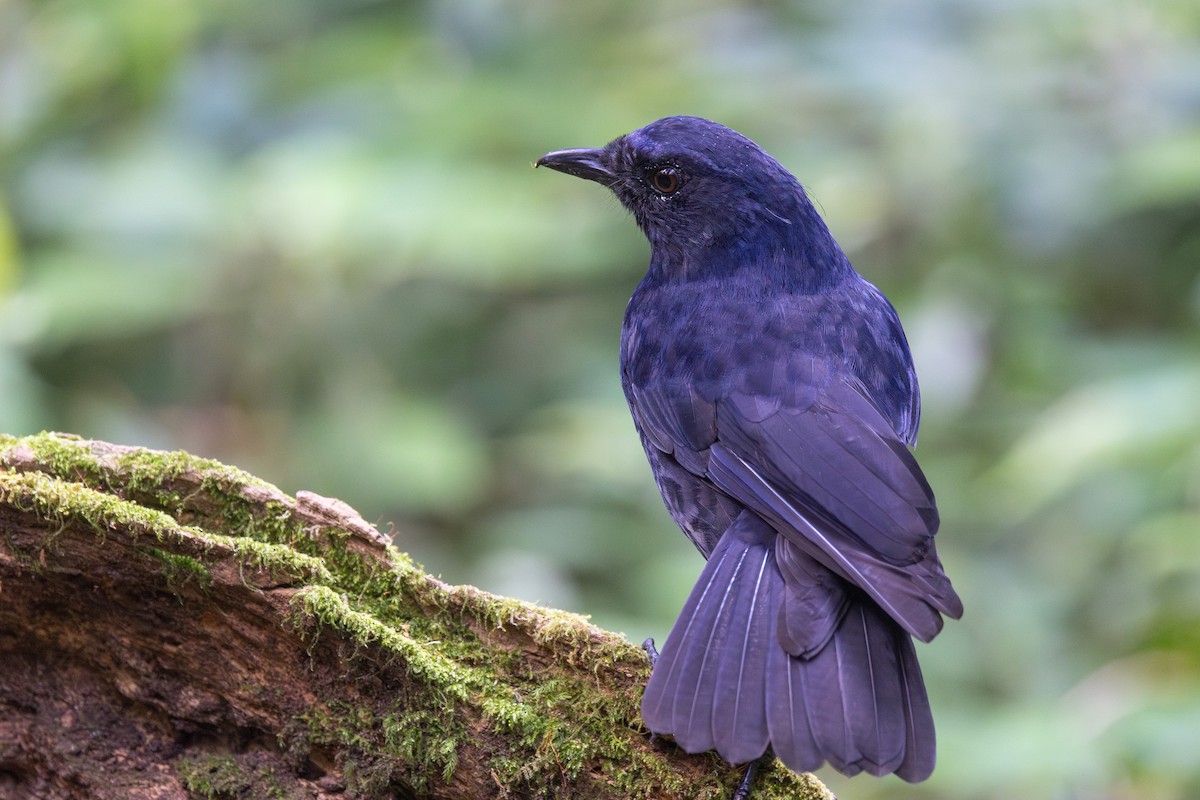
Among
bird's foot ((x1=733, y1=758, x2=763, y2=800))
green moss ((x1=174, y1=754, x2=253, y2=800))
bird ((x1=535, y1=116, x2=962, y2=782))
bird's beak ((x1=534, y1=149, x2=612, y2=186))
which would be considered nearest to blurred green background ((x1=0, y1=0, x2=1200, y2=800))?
bird's beak ((x1=534, y1=149, x2=612, y2=186))

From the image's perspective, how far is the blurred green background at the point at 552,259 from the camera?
497 cm

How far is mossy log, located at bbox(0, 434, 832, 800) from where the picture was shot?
2592mm

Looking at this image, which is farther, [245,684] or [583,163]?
[583,163]

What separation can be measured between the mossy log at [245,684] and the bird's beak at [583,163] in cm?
175

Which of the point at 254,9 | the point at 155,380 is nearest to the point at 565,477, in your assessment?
the point at 155,380

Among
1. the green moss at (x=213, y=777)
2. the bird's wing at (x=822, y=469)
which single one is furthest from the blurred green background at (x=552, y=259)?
the green moss at (x=213, y=777)

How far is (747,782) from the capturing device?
2590mm

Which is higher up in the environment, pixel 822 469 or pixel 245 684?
pixel 822 469

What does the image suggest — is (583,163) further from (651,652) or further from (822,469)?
(651,652)

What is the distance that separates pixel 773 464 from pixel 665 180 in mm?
1189

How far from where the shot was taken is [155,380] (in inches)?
228

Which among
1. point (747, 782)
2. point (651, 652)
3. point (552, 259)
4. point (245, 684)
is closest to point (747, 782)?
point (747, 782)

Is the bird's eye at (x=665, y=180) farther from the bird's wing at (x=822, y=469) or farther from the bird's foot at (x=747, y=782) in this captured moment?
the bird's foot at (x=747, y=782)

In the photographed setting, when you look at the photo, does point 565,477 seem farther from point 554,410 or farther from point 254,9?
point 254,9
